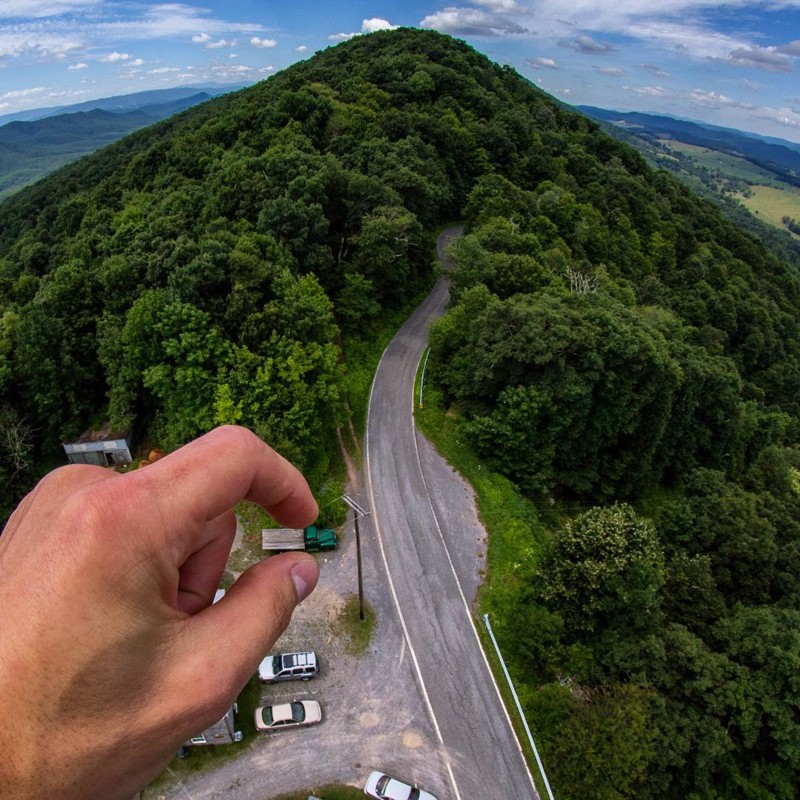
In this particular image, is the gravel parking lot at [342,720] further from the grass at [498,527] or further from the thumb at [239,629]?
the thumb at [239,629]

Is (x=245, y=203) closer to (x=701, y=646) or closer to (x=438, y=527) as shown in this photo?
(x=438, y=527)

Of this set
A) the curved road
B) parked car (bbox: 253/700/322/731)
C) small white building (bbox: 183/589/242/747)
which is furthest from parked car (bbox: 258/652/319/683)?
the curved road

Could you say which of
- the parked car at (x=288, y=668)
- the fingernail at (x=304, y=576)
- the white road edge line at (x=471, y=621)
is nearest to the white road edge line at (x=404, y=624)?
the white road edge line at (x=471, y=621)

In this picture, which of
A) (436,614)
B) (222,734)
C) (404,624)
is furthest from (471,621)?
(222,734)

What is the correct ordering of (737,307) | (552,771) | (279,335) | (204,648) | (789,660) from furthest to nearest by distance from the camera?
(737,307), (279,335), (789,660), (552,771), (204,648)

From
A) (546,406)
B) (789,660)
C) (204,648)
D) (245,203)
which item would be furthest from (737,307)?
(204,648)

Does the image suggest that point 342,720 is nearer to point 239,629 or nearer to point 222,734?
point 222,734
